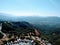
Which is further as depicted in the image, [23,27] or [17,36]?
[23,27]

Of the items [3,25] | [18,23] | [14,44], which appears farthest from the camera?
[18,23]

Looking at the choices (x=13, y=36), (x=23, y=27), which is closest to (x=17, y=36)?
(x=13, y=36)

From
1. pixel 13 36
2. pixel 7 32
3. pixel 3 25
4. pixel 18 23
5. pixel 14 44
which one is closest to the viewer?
pixel 14 44

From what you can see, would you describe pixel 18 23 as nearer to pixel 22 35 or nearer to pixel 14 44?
pixel 22 35

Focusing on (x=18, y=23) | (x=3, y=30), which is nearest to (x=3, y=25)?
(x=3, y=30)

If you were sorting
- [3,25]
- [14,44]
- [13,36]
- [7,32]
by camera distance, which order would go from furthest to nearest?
[3,25] → [7,32] → [13,36] → [14,44]

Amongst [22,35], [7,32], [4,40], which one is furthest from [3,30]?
[4,40]

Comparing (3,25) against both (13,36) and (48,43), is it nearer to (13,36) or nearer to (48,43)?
(13,36)

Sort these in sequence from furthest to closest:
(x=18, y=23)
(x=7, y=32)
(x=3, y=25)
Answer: (x=18, y=23)
(x=3, y=25)
(x=7, y=32)

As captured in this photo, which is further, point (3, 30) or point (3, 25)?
point (3, 25)
